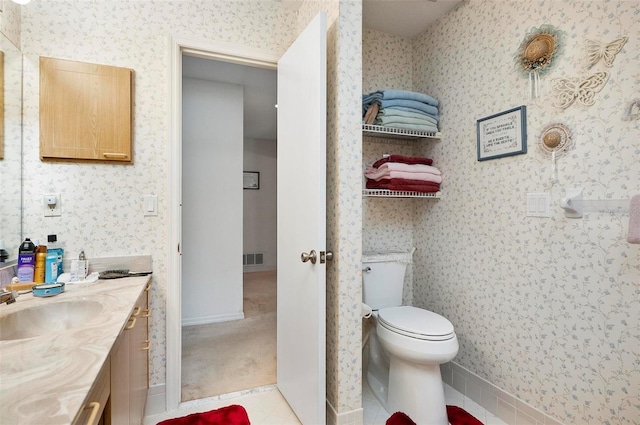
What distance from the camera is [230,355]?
2455mm

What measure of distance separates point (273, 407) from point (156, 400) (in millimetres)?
677

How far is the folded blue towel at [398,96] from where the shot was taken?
197cm

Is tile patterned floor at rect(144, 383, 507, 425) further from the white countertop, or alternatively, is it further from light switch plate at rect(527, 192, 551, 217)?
light switch plate at rect(527, 192, 551, 217)

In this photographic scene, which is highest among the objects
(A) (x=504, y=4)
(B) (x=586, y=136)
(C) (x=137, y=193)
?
(A) (x=504, y=4)

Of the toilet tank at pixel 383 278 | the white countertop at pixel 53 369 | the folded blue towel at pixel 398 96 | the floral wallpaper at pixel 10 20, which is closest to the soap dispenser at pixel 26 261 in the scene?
the white countertop at pixel 53 369

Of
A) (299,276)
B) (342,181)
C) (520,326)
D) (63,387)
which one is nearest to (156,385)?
(299,276)

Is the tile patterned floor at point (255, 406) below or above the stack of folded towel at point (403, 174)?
below

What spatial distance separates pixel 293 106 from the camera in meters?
1.79

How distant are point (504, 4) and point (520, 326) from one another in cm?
177

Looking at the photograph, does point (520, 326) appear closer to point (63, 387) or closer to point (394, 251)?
point (394, 251)

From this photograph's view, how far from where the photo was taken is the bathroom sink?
1067 mm

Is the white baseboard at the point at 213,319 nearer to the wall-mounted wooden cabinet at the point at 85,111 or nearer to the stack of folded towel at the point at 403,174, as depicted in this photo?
the wall-mounted wooden cabinet at the point at 85,111

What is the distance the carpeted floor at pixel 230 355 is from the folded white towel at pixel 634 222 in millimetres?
2034

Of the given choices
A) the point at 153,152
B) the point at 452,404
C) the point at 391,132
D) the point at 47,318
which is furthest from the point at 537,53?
the point at 47,318
